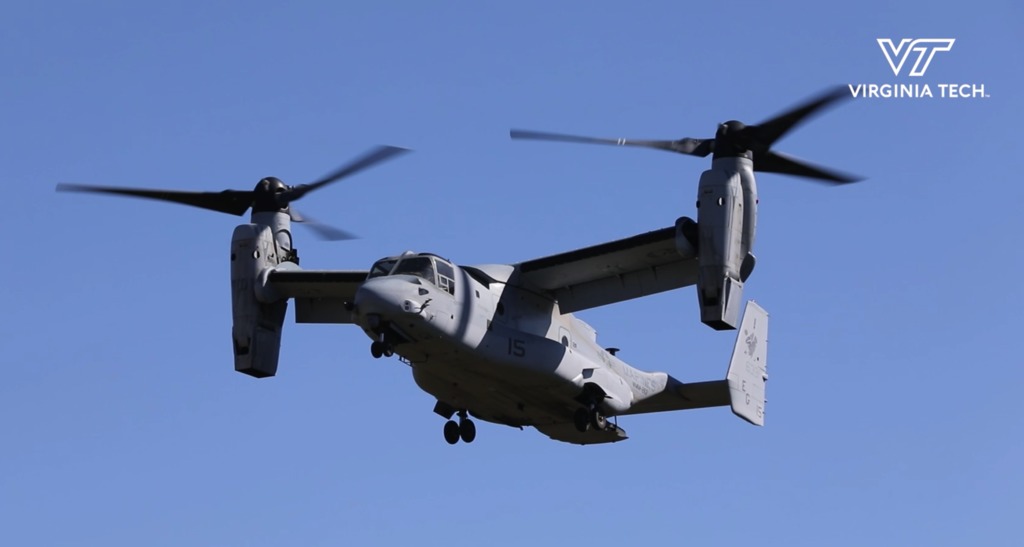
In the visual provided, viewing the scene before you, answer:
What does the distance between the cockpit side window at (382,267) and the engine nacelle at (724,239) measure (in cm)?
443

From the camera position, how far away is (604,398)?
27.2 meters

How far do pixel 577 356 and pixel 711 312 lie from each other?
280 cm

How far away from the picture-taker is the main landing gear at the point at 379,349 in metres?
24.8

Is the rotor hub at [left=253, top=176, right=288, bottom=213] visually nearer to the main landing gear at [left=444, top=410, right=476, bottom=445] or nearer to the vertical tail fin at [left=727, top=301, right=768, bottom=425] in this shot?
the main landing gear at [left=444, top=410, right=476, bottom=445]

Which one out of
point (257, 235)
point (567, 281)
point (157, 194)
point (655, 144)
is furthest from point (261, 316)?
point (655, 144)

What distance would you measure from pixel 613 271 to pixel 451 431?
361cm

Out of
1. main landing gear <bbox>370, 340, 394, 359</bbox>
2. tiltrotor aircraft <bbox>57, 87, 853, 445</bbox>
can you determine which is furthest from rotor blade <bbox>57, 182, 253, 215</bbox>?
main landing gear <bbox>370, 340, 394, 359</bbox>

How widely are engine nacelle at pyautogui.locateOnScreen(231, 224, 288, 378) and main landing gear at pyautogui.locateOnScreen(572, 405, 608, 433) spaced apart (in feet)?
17.0

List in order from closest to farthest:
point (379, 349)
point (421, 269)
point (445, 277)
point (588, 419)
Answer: point (379, 349)
point (421, 269)
point (445, 277)
point (588, 419)

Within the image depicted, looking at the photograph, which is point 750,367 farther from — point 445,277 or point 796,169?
point 445,277

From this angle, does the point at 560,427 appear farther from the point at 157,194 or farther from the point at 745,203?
the point at 157,194

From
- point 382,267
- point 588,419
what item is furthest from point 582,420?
point 382,267

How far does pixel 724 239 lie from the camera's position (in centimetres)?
2520

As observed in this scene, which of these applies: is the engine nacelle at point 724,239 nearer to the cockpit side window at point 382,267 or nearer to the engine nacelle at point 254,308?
the cockpit side window at point 382,267
